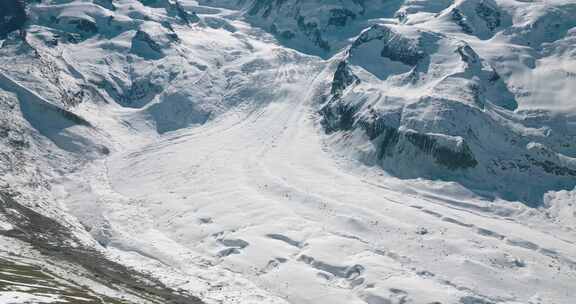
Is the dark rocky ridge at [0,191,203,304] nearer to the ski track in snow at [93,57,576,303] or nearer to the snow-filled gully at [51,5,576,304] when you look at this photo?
the snow-filled gully at [51,5,576,304]

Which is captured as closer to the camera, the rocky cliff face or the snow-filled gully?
the snow-filled gully

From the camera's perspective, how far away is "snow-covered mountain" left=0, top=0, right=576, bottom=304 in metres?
76.4

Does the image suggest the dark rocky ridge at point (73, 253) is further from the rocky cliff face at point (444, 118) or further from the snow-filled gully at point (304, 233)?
the rocky cliff face at point (444, 118)

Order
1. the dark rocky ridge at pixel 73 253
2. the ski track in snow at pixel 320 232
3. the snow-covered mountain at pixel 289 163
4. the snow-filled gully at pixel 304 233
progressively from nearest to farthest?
the dark rocky ridge at pixel 73 253 < the snow-filled gully at pixel 304 233 < the snow-covered mountain at pixel 289 163 < the ski track in snow at pixel 320 232

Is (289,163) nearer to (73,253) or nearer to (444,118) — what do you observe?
(444,118)

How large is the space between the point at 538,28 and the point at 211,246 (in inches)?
4420

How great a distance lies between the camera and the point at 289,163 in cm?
12019

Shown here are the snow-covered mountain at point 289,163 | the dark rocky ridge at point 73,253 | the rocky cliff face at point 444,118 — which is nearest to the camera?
the dark rocky ridge at point 73,253

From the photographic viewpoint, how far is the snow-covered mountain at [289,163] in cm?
7644

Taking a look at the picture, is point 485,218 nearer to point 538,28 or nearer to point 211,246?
point 211,246

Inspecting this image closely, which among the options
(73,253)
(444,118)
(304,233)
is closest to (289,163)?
(444,118)

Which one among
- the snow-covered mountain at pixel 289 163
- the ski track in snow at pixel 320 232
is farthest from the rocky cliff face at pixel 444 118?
the ski track in snow at pixel 320 232

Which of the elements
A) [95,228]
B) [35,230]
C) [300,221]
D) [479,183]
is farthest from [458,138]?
[35,230]

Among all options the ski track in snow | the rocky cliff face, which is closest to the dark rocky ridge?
the ski track in snow
